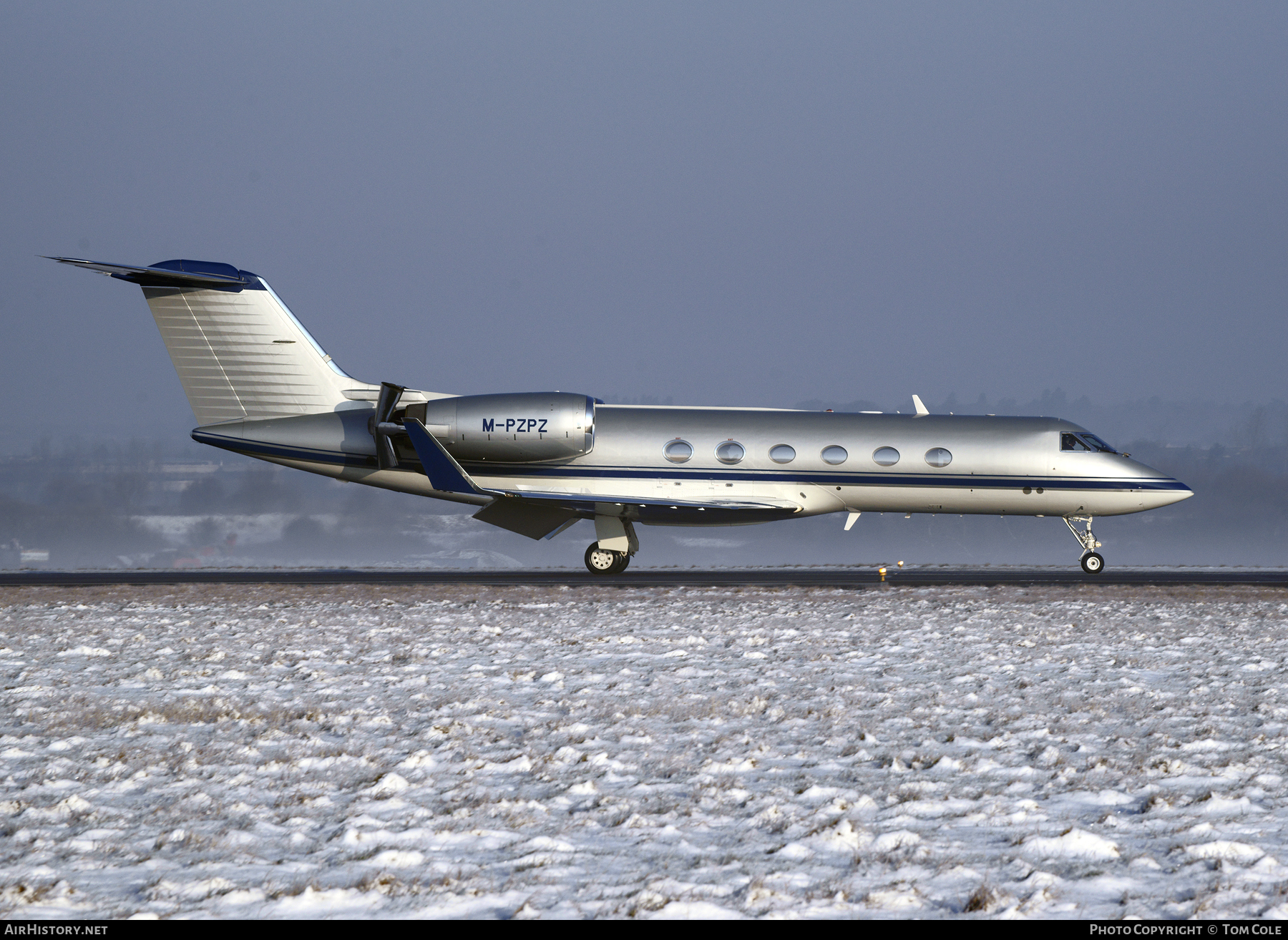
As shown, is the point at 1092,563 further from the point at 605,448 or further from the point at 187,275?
the point at 187,275

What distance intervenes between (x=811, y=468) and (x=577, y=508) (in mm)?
5558

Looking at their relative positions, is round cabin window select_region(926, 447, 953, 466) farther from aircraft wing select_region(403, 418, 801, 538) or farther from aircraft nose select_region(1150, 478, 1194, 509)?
aircraft nose select_region(1150, 478, 1194, 509)

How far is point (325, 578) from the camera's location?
76.9ft

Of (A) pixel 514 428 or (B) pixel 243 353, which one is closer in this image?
(A) pixel 514 428

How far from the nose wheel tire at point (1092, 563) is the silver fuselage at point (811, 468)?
1.02 metres

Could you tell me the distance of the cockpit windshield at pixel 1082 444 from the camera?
24344 millimetres

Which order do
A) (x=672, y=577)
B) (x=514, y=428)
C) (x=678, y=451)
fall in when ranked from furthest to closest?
(x=678, y=451), (x=514, y=428), (x=672, y=577)

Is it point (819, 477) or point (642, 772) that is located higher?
point (819, 477)

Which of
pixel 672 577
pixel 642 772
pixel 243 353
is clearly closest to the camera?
pixel 642 772

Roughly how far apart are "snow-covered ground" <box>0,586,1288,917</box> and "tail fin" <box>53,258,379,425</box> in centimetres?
1148


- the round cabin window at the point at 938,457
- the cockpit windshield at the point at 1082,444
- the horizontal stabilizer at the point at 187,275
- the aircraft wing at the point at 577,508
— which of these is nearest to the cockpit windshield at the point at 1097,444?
the cockpit windshield at the point at 1082,444

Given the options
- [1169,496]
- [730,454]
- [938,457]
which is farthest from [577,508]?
[1169,496]

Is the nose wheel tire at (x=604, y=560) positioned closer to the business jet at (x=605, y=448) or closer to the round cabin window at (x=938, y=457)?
the business jet at (x=605, y=448)

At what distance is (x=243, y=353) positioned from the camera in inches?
982
